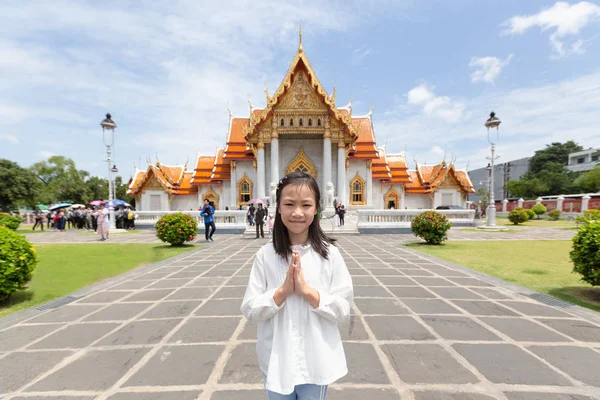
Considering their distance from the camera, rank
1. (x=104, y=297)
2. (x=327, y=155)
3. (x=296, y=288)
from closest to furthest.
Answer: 1. (x=296, y=288)
2. (x=104, y=297)
3. (x=327, y=155)

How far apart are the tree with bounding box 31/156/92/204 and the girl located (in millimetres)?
54888

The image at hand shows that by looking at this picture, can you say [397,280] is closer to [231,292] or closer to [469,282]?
[469,282]

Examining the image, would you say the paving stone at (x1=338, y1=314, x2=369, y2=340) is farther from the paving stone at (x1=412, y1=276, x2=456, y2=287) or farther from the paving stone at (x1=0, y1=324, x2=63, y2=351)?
the paving stone at (x1=0, y1=324, x2=63, y2=351)

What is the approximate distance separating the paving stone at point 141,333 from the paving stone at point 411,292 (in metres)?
3.29

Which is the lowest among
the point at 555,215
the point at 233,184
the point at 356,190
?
the point at 555,215

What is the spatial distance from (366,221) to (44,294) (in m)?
13.3

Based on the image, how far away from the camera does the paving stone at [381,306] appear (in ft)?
12.4

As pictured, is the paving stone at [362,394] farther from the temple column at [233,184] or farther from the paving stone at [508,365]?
the temple column at [233,184]

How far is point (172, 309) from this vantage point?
155 inches

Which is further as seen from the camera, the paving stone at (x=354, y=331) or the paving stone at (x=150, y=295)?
the paving stone at (x=150, y=295)

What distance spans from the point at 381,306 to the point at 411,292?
3.04 ft

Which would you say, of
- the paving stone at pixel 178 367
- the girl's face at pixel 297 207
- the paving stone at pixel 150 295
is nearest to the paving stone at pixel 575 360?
the girl's face at pixel 297 207

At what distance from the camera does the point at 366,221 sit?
50.4ft

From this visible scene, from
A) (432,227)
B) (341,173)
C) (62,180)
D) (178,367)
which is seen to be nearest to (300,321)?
(178,367)
